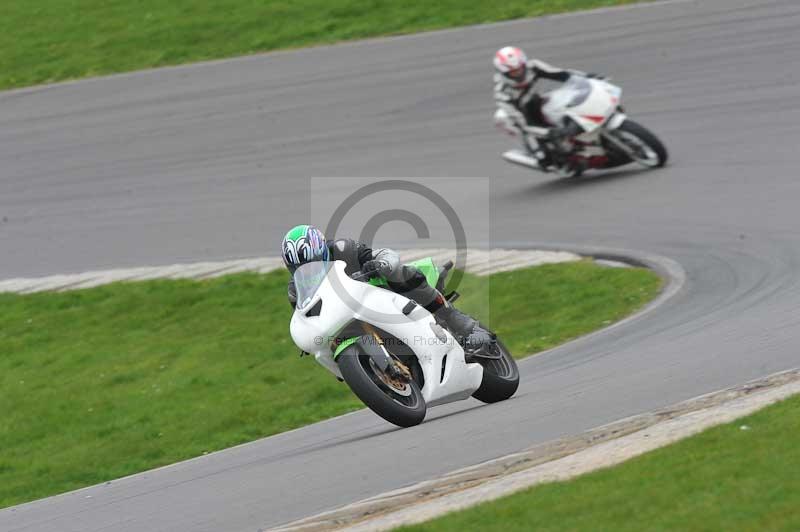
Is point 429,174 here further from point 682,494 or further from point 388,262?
point 682,494

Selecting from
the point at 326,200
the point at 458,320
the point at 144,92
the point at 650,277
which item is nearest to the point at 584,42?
the point at 326,200

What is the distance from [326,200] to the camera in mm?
17875

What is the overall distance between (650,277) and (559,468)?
263 inches

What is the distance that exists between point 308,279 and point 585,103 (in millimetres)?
8953

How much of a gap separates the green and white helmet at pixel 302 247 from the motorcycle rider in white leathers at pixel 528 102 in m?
8.74

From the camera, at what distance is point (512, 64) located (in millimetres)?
16672

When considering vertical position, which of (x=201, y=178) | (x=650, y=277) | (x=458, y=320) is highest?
(x=458, y=320)

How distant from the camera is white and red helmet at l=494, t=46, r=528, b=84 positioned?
54.7ft

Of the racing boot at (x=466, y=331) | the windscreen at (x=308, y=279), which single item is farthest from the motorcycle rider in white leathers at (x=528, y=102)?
the windscreen at (x=308, y=279)

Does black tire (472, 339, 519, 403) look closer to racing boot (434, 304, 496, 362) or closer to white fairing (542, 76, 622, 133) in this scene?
racing boot (434, 304, 496, 362)

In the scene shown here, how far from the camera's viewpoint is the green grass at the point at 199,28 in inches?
928

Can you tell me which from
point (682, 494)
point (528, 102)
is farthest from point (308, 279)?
point (528, 102)

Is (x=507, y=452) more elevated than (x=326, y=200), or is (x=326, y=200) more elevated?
(x=507, y=452)

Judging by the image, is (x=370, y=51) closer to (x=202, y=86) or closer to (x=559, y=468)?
(x=202, y=86)
